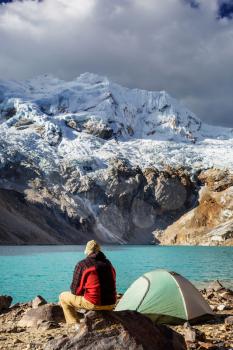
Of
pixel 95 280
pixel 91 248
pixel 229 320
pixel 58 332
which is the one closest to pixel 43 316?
pixel 58 332

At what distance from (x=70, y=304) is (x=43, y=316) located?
3791mm

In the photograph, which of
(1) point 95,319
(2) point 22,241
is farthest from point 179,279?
(2) point 22,241

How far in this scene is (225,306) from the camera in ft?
74.1

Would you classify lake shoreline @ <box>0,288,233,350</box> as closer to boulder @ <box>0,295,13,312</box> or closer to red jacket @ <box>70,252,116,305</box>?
red jacket @ <box>70,252,116,305</box>

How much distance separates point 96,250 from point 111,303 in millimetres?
1475

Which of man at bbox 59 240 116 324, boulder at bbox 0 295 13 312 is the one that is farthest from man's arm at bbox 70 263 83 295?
boulder at bbox 0 295 13 312

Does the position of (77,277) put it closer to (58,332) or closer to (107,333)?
(58,332)

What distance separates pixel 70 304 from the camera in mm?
15305

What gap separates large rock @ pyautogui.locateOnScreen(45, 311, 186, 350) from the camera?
11.1 metres

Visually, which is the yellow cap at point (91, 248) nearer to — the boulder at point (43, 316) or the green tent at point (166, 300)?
the boulder at point (43, 316)

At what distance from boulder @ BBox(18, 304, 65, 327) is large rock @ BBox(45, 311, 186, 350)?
687 centimetres

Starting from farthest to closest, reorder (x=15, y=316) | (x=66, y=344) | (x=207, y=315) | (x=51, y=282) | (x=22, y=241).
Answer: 1. (x=22, y=241)
2. (x=51, y=282)
3. (x=15, y=316)
4. (x=207, y=315)
5. (x=66, y=344)

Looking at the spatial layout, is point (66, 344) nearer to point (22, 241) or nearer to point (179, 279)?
point (179, 279)

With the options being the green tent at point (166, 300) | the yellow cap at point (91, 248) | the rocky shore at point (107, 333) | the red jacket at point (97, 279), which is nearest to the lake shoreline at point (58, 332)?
the rocky shore at point (107, 333)
